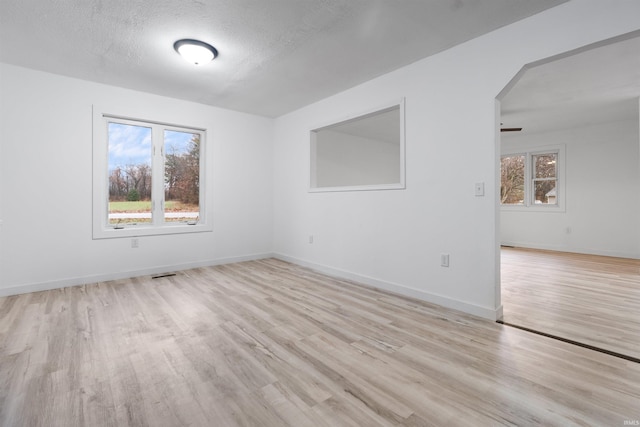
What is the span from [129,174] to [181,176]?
0.71 metres

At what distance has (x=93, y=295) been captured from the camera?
3.37 metres

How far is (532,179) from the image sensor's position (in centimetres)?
705

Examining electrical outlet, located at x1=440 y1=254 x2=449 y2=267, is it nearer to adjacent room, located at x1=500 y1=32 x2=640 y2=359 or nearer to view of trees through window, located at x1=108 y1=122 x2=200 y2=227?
adjacent room, located at x1=500 y1=32 x2=640 y2=359

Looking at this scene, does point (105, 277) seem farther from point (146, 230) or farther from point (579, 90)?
point (579, 90)

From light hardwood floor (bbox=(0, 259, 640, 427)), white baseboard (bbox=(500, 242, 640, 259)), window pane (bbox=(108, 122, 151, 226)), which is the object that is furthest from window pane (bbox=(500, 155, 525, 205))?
window pane (bbox=(108, 122, 151, 226))

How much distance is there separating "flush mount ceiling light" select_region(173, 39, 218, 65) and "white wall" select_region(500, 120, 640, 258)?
7.22m

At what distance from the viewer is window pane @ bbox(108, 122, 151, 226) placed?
13.7ft

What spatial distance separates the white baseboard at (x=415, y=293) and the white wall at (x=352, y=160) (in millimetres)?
2589

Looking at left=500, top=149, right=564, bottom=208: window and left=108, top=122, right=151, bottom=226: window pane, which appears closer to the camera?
left=108, top=122, right=151, bottom=226: window pane

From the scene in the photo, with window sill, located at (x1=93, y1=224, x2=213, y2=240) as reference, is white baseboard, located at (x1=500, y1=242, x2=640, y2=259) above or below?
below

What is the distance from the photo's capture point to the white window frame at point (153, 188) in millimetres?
3904

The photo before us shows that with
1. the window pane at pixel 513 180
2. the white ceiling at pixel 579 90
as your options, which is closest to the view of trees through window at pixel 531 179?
the window pane at pixel 513 180

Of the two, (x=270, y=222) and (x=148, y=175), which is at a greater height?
(x=148, y=175)

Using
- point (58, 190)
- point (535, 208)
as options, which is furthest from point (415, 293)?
point (535, 208)
